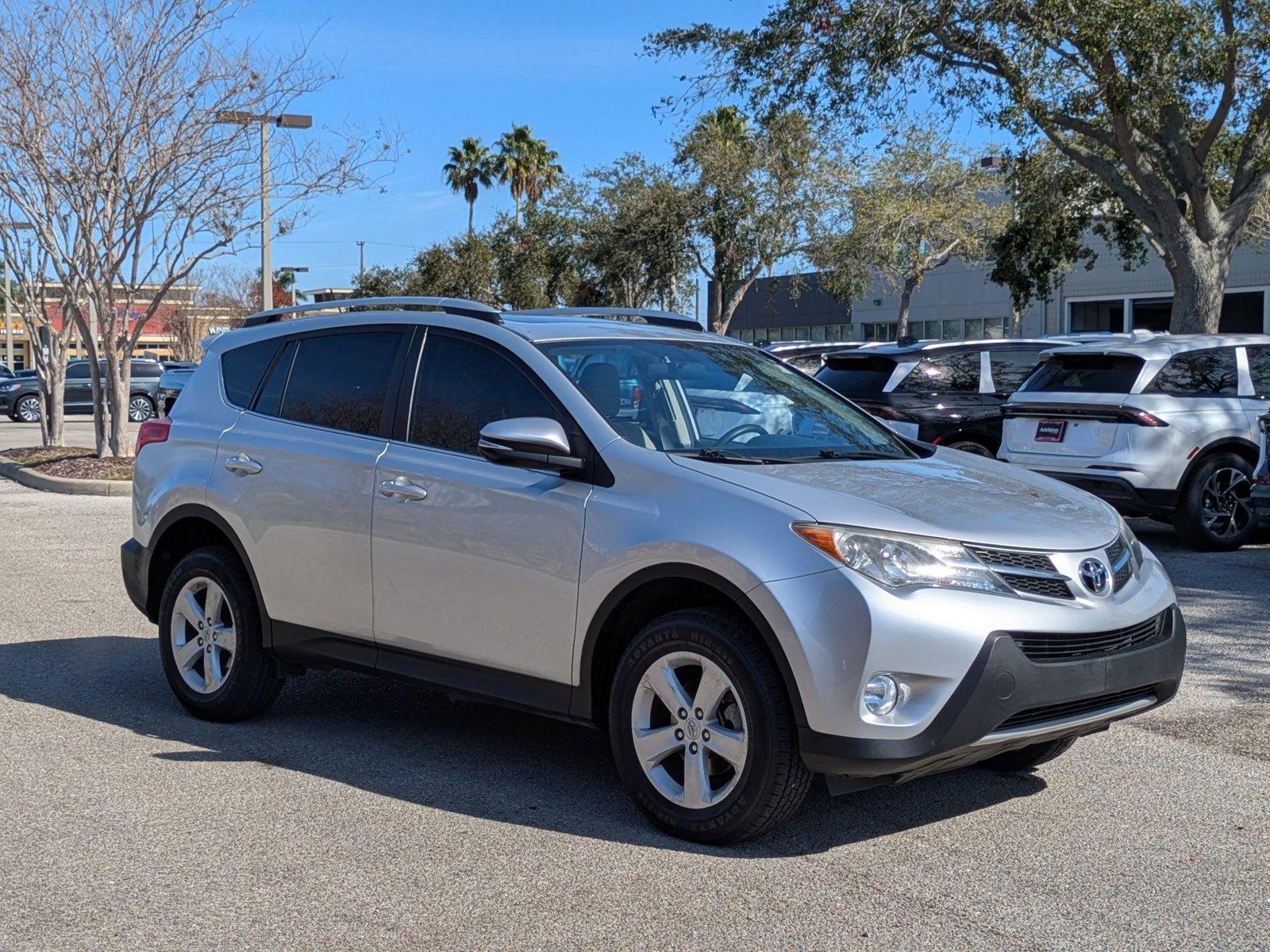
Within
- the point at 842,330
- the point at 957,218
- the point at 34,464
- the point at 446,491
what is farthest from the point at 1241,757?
the point at 842,330

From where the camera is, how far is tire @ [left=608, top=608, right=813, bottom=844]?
4582 mm

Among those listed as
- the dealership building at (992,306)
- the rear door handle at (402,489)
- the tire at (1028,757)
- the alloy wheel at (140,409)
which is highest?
the dealership building at (992,306)

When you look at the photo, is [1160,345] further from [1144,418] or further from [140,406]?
[140,406]

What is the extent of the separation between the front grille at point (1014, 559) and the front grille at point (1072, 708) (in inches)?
17.4

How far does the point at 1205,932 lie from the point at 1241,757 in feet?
6.72

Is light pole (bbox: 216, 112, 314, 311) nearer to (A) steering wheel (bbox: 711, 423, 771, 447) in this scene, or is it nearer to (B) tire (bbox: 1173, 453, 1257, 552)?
(B) tire (bbox: 1173, 453, 1257, 552)

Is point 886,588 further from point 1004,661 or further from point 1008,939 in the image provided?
point 1008,939

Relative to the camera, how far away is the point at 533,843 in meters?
4.87

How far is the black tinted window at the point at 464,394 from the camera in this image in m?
5.56

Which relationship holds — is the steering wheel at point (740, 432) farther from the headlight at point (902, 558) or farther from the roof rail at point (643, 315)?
the roof rail at point (643, 315)

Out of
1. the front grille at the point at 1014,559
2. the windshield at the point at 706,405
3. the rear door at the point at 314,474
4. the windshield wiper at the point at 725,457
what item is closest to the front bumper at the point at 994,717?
the front grille at the point at 1014,559

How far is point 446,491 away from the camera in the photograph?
18.1 feet

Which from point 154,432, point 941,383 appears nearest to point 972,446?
point 941,383

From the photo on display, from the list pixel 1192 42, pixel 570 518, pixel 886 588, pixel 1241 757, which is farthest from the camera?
pixel 1192 42
